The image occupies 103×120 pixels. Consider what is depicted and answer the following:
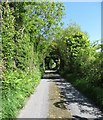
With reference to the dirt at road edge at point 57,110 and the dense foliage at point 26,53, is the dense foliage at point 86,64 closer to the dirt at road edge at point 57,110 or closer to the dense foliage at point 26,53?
the dense foliage at point 26,53

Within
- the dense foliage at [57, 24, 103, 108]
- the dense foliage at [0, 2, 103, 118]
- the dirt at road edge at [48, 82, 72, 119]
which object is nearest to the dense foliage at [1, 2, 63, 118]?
the dense foliage at [0, 2, 103, 118]

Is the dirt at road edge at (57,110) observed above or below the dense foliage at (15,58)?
below

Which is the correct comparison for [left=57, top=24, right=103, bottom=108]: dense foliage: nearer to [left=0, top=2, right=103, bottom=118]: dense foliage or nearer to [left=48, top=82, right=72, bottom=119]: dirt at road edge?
[left=0, top=2, right=103, bottom=118]: dense foliage

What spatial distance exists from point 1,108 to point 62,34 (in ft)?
89.1

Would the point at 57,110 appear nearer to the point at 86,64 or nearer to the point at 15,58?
the point at 15,58

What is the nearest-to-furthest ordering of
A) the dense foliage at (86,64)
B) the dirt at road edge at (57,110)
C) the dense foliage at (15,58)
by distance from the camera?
the dense foliage at (15,58) → the dirt at road edge at (57,110) → the dense foliage at (86,64)

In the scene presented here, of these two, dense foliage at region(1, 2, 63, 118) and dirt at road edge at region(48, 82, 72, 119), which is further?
dirt at road edge at region(48, 82, 72, 119)

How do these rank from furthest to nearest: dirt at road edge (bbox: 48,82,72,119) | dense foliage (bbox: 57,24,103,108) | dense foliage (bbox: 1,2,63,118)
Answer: dense foliage (bbox: 57,24,103,108) → dirt at road edge (bbox: 48,82,72,119) → dense foliage (bbox: 1,2,63,118)

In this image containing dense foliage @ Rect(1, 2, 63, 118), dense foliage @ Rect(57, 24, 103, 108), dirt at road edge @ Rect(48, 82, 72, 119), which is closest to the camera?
dense foliage @ Rect(1, 2, 63, 118)

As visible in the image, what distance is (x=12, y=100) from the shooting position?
942cm

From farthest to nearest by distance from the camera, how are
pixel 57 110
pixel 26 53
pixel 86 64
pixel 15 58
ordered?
pixel 86 64 → pixel 26 53 → pixel 15 58 → pixel 57 110

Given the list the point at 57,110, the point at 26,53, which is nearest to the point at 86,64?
the point at 26,53

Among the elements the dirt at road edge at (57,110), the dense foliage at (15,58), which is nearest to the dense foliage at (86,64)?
the dirt at road edge at (57,110)

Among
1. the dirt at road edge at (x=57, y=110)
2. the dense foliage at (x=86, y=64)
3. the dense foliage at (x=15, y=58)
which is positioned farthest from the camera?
the dense foliage at (x=86, y=64)
